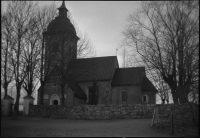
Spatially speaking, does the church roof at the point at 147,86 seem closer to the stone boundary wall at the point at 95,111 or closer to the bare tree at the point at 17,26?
the stone boundary wall at the point at 95,111

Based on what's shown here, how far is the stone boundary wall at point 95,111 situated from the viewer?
69.1 feet

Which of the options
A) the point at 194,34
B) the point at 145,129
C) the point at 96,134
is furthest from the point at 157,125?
the point at 194,34

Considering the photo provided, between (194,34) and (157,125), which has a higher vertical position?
(194,34)

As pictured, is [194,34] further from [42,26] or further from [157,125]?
[42,26]

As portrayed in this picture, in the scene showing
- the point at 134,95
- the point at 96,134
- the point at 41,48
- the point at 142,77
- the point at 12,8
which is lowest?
the point at 96,134

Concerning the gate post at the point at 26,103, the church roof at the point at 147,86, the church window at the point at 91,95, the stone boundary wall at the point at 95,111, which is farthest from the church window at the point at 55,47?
the church roof at the point at 147,86

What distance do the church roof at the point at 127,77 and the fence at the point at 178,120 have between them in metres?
12.6

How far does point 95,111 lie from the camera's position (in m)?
21.6

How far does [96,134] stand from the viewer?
1273 centimetres

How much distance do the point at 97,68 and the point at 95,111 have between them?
13.3 m

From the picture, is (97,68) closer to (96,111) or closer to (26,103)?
(96,111)

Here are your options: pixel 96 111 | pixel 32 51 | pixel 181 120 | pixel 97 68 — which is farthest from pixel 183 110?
pixel 97 68

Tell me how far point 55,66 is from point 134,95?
39.9 ft

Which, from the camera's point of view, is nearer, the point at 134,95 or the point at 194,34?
the point at 194,34
